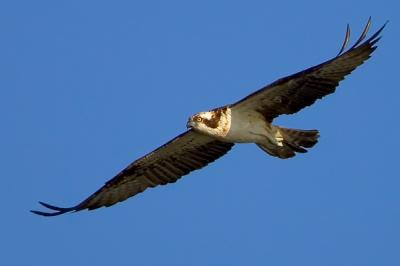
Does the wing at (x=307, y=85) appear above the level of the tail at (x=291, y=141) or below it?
above

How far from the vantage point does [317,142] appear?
1827 cm

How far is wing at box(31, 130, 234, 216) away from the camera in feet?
62.5

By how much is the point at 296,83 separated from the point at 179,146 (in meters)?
2.37

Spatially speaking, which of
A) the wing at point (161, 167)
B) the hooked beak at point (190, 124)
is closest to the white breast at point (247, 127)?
the hooked beak at point (190, 124)

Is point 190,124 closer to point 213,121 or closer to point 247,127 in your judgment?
point 213,121

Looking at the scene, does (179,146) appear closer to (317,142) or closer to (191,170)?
(191,170)

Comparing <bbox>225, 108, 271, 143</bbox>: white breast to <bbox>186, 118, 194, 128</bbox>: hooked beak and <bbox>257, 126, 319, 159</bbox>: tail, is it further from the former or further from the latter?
<bbox>186, 118, 194, 128</bbox>: hooked beak

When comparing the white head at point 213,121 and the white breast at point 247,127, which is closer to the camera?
the white head at point 213,121

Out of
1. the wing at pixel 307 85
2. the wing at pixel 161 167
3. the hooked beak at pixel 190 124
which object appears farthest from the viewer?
the wing at pixel 161 167

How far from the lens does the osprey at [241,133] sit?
57.9 ft

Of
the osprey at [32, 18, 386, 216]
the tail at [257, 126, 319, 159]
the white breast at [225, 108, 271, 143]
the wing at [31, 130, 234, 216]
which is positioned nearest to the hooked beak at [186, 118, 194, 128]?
the osprey at [32, 18, 386, 216]

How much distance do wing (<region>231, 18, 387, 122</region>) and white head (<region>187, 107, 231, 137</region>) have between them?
0.67 ft

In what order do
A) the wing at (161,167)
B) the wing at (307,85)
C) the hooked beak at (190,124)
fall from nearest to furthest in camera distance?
the wing at (307,85) → the hooked beak at (190,124) → the wing at (161,167)

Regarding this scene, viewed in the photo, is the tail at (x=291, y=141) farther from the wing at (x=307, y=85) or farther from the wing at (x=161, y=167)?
the wing at (x=161, y=167)
